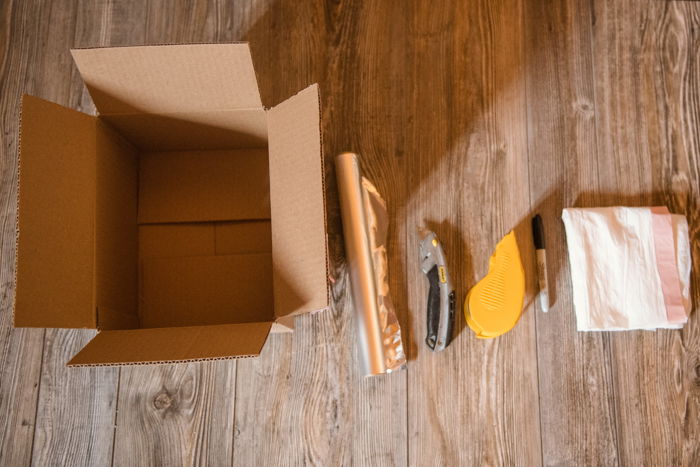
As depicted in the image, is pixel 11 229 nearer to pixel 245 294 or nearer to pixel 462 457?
pixel 245 294

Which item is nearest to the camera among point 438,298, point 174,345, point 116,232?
point 174,345

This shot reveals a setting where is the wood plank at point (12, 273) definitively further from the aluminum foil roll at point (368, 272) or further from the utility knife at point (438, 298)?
the utility knife at point (438, 298)

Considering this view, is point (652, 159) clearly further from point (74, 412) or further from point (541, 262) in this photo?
point (74, 412)

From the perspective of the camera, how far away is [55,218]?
585 mm

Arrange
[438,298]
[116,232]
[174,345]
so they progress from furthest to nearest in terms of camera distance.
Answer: [438,298], [116,232], [174,345]

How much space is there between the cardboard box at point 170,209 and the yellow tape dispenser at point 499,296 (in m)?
0.35

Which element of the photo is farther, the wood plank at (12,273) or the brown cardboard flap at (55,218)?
the wood plank at (12,273)

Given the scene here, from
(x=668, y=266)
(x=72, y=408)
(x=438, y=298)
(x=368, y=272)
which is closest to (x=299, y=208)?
(x=368, y=272)

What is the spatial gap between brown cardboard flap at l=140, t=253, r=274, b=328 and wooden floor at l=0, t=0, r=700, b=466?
4.7 inches

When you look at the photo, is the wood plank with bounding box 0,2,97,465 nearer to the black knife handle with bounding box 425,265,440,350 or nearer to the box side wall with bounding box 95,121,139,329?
the box side wall with bounding box 95,121,139,329

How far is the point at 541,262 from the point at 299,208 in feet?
1.60

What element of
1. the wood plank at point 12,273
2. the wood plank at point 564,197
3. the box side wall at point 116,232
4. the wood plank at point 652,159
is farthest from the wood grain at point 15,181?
the wood plank at point 652,159

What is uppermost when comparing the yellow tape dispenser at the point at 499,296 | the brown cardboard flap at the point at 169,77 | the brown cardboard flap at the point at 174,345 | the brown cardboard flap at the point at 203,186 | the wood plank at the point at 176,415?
the brown cardboard flap at the point at 169,77

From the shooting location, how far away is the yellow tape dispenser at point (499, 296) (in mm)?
781
